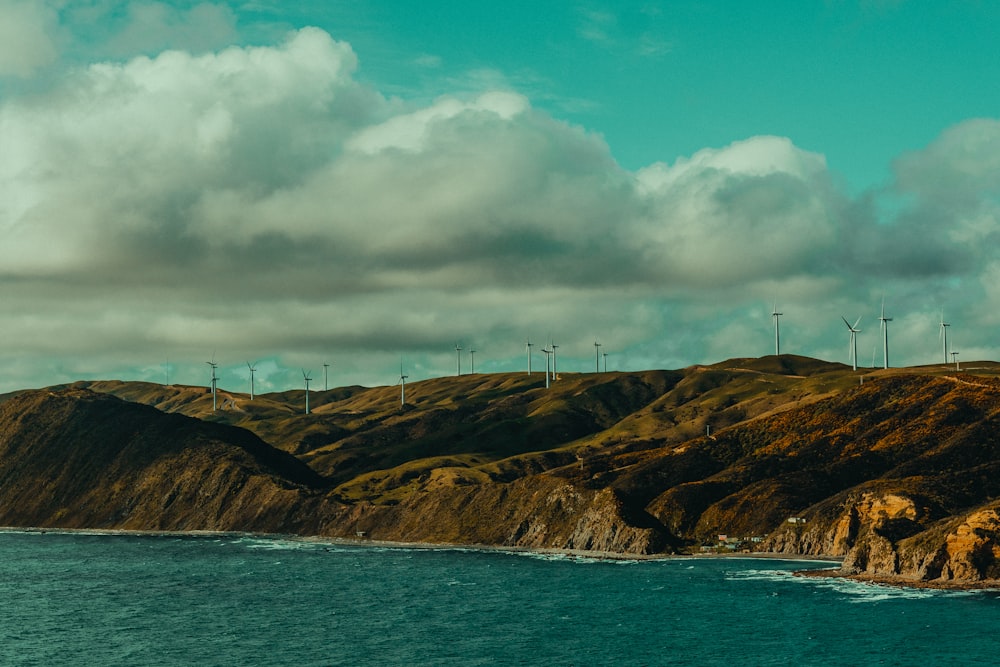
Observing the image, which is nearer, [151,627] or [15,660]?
[15,660]

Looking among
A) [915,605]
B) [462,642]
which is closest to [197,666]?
[462,642]

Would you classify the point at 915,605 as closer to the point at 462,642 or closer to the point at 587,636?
the point at 587,636

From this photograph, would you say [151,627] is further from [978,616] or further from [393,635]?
[978,616]

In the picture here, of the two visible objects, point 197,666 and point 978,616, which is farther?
point 978,616

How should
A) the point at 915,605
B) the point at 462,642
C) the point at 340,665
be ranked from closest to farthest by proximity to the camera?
the point at 340,665 < the point at 462,642 < the point at 915,605

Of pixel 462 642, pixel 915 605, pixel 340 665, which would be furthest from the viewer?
pixel 915 605

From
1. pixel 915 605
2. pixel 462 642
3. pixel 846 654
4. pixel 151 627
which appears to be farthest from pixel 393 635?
pixel 915 605

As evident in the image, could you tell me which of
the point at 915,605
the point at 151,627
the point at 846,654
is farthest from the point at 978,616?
the point at 151,627
